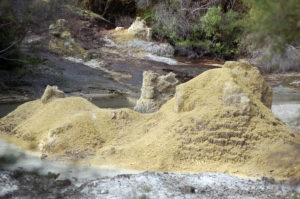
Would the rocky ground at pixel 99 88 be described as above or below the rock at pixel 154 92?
below

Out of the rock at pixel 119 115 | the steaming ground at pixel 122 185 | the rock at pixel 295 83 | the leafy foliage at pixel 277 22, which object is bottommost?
the rock at pixel 295 83

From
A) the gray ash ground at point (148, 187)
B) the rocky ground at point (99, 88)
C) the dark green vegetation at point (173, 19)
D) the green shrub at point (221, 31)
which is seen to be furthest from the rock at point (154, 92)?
the green shrub at point (221, 31)

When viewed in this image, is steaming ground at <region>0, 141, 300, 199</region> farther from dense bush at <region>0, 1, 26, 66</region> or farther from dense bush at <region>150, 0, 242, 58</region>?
dense bush at <region>150, 0, 242, 58</region>

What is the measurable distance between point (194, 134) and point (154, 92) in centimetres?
336

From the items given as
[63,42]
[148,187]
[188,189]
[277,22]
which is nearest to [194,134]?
[188,189]

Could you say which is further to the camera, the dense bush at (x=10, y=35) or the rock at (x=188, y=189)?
the dense bush at (x=10, y=35)

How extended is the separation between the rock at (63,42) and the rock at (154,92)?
29.6 feet

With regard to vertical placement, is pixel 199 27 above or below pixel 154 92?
above

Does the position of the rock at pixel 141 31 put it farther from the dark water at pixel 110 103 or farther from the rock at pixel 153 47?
the dark water at pixel 110 103

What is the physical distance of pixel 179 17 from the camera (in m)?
22.7

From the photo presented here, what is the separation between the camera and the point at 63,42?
18.0 m

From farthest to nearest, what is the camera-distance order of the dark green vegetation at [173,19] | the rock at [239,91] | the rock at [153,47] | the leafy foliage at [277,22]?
the rock at [153,47] → the dark green vegetation at [173,19] → the rock at [239,91] → the leafy foliage at [277,22]

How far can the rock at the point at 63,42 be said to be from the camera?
1764 cm

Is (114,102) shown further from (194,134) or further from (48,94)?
(194,134)
